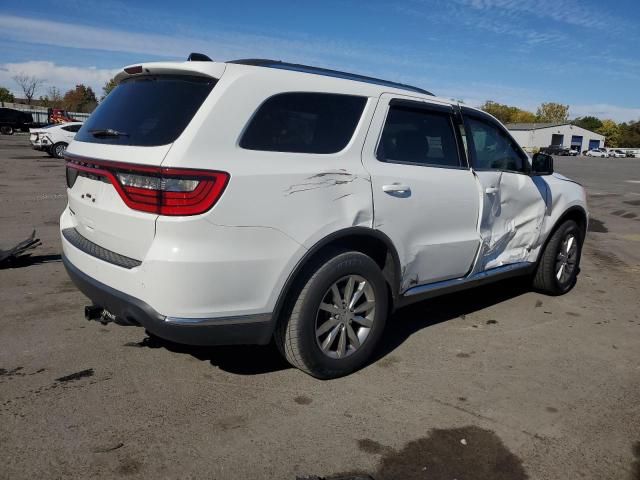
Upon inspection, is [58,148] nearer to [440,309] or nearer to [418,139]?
[440,309]

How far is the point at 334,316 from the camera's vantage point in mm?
3480

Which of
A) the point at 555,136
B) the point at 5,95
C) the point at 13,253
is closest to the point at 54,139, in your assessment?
the point at 13,253

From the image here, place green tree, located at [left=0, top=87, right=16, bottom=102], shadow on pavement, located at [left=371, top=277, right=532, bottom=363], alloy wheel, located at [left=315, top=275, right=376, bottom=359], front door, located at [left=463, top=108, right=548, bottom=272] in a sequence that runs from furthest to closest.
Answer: green tree, located at [left=0, top=87, right=16, bottom=102] → front door, located at [left=463, top=108, right=548, bottom=272] → shadow on pavement, located at [left=371, top=277, right=532, bottom=363] → alloy wheel, located at [left=315, top=275, right=376, bottom=359]

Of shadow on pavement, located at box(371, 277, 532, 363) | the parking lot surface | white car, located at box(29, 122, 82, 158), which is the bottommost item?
the parking lot surface

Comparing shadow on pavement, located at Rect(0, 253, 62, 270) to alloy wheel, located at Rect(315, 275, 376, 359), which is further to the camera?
shadow on pavement, located at Rect(0, 253, 62, 270)

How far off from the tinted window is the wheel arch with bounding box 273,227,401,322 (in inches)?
21.3

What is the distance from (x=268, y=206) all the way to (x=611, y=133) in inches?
5098

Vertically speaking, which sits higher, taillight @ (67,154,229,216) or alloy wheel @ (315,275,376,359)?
taillight @ (67,154,229,216)

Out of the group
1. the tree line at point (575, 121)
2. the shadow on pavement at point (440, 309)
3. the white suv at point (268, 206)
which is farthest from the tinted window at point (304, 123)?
the tree line at point (575, 121)

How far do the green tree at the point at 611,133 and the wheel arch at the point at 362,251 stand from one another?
4936 inches

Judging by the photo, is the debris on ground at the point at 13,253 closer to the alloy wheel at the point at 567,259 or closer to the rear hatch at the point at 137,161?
the rear hatch at the point at 137,161

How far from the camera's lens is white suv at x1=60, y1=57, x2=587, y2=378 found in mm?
2811

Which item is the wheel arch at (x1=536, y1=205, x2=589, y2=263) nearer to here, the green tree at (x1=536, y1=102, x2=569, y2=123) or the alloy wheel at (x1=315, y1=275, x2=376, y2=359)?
the alloy wheel at (x1=315, y1=275, x2=376, y2=359)

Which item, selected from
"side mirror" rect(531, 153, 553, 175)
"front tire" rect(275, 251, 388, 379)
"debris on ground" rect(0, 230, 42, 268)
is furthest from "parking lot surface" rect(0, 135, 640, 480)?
"side mirror" rect(531, 153, 553, 175)
